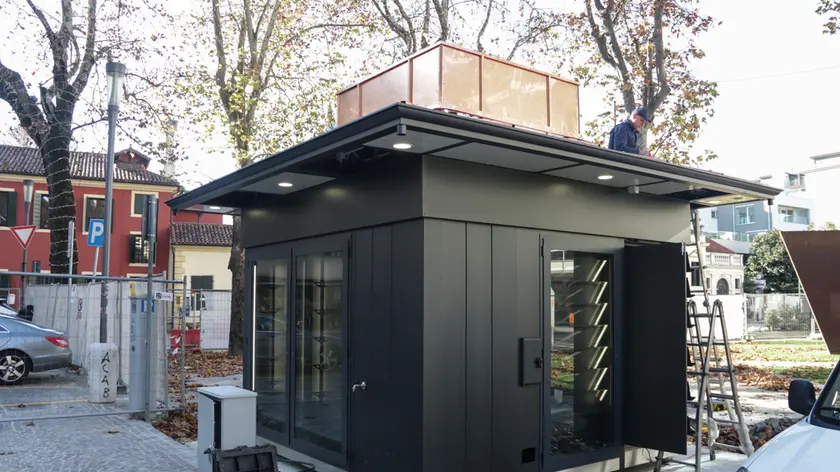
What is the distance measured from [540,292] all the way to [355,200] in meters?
2.01

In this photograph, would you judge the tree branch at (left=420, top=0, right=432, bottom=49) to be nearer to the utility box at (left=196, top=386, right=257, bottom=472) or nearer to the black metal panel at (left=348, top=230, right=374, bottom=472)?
the black metal panel at (left=348, top=230, right=374, bottom=472)

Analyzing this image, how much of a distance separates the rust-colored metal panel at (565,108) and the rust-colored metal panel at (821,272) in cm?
959

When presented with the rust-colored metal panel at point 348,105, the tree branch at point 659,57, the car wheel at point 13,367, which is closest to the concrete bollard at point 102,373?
the car wheel at point 13,367

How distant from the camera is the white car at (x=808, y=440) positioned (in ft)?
11.7

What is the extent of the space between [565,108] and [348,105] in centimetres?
255

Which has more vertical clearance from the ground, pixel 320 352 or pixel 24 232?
pixel 24 232

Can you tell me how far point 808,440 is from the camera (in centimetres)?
388

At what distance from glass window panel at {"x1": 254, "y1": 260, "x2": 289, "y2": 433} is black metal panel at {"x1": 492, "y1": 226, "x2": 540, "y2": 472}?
8.84 feet

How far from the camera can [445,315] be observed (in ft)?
19.4

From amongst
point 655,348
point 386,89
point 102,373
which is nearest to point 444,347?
point 655,348

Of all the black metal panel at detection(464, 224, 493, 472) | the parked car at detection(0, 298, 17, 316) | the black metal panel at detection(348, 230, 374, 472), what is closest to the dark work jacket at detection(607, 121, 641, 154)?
the black metal panel at detection(464, 224, 493, 472)

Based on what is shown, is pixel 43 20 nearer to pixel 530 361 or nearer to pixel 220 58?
pixel 220 58

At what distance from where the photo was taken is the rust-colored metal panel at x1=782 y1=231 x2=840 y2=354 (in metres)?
14.8

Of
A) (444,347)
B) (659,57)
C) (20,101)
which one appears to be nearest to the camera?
(444,347)
